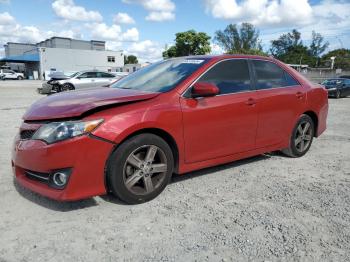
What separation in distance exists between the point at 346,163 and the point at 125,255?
396 centimetres

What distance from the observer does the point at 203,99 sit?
390 cm

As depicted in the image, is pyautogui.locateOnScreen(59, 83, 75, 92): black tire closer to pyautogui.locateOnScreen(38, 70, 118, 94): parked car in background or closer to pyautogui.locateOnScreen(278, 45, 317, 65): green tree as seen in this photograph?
pyautogui.locateOnScreen(38, 70, 118, 94): parked car in background

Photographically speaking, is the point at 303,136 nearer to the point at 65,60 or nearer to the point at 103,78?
the point at 103,78

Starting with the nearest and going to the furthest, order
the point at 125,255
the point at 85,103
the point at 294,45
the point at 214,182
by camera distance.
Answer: the point at 125,255, the point at 85,103, the point at 214,182, the point at 294,45

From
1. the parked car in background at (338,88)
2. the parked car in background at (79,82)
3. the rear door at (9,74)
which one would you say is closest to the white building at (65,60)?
the rear door at (9,74)

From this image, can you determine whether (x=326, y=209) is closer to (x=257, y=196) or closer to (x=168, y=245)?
(x=257, y=196)

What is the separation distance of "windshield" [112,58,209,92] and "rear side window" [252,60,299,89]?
89cm

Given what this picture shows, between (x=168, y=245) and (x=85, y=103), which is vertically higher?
(x=85, y=103)

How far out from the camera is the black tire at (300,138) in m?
5.21

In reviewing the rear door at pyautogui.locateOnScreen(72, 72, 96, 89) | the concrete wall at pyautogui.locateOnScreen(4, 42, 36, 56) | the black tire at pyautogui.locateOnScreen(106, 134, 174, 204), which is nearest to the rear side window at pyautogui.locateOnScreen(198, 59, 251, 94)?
the black tire at pyautogui.locateOnScreen(106, 134, 174, 204)

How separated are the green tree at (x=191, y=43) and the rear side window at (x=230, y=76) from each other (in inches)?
2508

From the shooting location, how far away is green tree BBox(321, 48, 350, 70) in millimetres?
79531

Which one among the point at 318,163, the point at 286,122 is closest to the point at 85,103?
the point at 286,122

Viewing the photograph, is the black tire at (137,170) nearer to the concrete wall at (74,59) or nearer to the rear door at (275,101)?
the rear door at (275,101)
